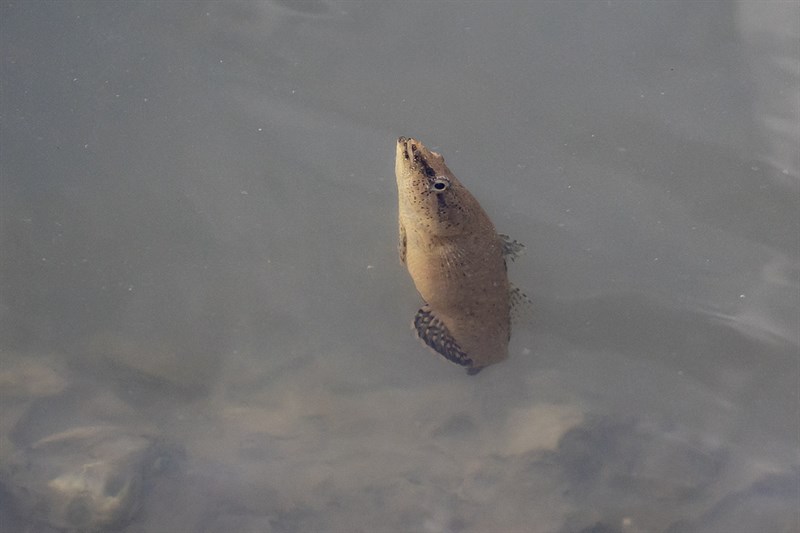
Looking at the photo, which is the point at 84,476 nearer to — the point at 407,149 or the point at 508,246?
the point at 407,149

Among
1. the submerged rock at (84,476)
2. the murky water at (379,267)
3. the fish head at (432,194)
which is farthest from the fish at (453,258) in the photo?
the submerged rock at (84,476)

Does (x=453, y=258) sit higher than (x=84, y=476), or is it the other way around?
(x=453, y=258)

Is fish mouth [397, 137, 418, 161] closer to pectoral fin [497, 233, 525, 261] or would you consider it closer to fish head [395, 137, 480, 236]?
fish head [395, 137, 480, 236]

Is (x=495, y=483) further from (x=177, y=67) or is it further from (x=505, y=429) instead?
(x=177, y=67)

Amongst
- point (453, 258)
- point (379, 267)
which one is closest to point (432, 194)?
point (453, 258)

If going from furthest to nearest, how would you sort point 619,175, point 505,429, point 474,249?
1. point 619,175
2. point 505,429
3. point 474,249

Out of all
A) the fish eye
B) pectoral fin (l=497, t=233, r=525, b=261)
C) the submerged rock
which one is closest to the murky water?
the submerged rock

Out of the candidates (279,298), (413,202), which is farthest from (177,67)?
(413,202)
